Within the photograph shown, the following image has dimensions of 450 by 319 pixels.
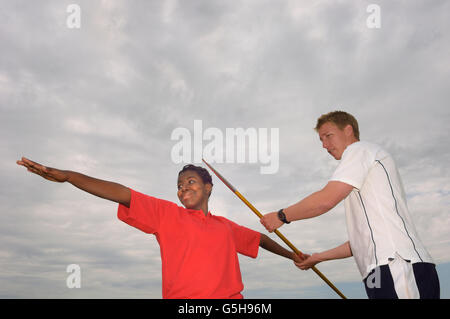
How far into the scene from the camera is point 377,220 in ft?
13.0

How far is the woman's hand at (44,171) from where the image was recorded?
4074 millimetres

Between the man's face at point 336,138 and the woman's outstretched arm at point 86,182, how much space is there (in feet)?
9.35

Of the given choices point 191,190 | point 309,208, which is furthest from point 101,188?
point 309,208

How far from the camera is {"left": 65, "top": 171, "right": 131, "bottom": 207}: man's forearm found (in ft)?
14.3

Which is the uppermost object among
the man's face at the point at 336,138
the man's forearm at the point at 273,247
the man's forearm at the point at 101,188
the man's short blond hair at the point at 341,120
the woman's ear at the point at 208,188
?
the man's short blond hair at the point at 341,120

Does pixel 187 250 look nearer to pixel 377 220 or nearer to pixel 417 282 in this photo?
pixel 377 220

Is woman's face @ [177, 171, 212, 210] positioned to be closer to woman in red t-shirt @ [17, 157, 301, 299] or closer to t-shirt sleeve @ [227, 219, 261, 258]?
woman in red t-shirt @ [17, 157, 301, 299]

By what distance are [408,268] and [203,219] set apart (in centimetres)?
285

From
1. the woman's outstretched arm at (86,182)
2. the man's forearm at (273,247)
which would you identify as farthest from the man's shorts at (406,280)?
the woman's outstretched arm at (86,182)

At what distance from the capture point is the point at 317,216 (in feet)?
15.0

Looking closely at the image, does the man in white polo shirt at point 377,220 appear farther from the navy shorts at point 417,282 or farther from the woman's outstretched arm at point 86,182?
the woman's outstretched arm at point 86,182

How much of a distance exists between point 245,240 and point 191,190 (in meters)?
1.38

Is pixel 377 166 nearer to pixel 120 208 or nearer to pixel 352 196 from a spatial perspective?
pixel 352 196

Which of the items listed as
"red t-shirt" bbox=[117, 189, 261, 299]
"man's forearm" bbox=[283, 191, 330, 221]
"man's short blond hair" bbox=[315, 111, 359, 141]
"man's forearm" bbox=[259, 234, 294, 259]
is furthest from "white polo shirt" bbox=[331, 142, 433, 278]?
"man's forearm" bbox=[259, 234, 294, 259]
